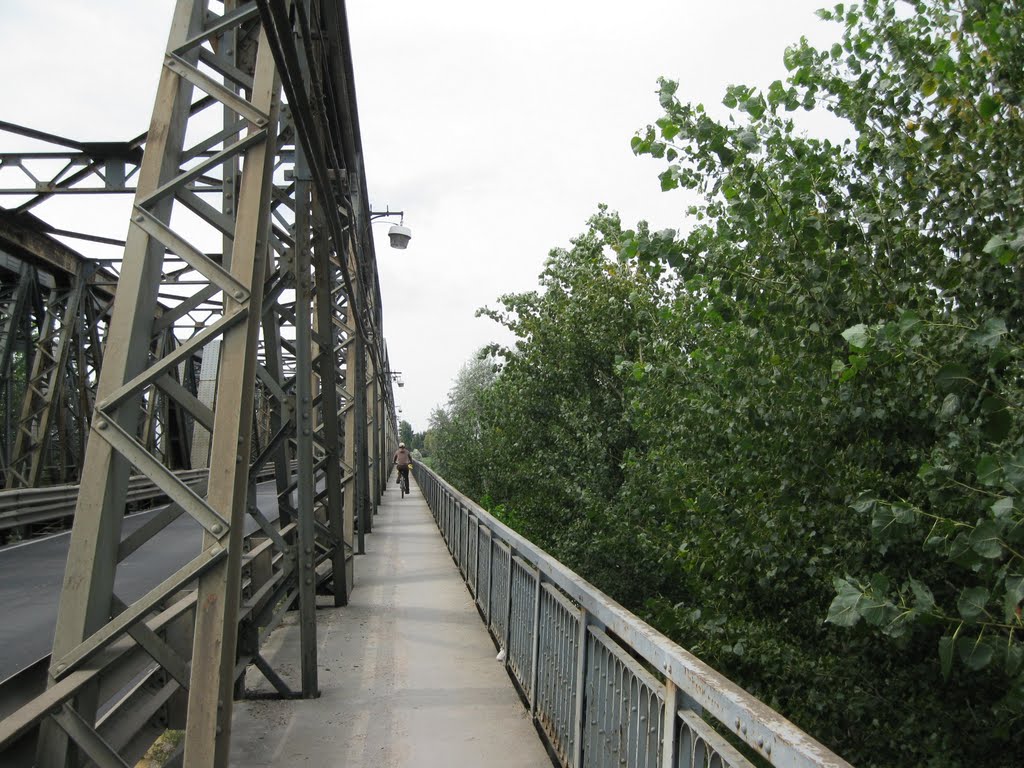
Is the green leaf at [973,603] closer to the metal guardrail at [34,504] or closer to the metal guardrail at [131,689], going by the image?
the metal guardrail at [131,689]

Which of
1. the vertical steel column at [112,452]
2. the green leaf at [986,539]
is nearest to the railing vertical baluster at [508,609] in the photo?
the vertical steel column at [112,452]

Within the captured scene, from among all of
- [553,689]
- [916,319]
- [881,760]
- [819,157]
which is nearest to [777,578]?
[881,760]

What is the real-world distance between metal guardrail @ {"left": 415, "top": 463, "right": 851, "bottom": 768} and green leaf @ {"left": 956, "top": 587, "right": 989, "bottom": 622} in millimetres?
964

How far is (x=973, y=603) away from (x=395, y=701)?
4576mm

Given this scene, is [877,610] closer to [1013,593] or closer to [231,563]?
[1013,593]

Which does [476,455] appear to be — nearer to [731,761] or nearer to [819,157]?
[819,157]

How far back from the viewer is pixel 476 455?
85.9ft

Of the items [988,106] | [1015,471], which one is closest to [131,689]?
[1015,471]

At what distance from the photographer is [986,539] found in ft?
10.0

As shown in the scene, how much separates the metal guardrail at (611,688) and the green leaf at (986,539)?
40.1 inches

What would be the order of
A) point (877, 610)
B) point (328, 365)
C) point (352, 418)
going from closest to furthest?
point (877, 610)
point (328, 365)
point (352, 418)

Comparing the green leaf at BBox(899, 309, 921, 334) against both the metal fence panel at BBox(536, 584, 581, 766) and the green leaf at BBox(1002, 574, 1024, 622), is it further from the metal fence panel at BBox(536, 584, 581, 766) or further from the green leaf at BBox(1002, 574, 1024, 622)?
the metal fence panel at BBox(536, 584, 581, 766)

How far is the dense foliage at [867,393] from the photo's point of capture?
3.56 metres

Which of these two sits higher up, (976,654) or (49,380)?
(49,380)
